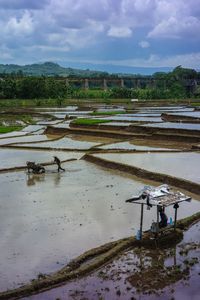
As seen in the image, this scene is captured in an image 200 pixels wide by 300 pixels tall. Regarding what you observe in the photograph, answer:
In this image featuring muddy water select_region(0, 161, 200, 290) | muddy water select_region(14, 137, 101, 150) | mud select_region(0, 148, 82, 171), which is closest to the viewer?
muddy water select_region(0, 161, 200, 290)

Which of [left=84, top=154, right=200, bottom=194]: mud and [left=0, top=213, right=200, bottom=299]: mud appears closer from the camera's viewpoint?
[left=0, top=213, right=200, bottom=299]: mud

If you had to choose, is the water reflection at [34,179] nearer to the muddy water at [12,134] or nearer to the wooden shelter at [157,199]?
the wooden shelter at [157,199]

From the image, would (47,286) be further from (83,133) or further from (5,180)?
(83,133)

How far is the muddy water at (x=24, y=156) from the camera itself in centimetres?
1980

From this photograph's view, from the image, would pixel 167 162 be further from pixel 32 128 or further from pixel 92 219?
pixel 32 128

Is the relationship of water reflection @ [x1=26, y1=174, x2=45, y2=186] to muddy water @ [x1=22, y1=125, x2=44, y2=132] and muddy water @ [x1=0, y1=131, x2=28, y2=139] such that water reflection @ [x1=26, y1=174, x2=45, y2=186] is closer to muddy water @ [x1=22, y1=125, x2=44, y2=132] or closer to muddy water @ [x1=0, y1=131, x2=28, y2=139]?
muddy water @ [x1=0, y1=131, x2=28, y2=139]

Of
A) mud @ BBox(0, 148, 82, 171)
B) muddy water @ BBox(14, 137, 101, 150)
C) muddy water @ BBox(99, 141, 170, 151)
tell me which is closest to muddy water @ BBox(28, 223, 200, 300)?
mud @ BBox(0, 148, 82, 171)

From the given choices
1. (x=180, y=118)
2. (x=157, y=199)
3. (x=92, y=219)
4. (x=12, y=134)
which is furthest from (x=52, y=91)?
(x=157, y=199)

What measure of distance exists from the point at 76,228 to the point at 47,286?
2880 mm

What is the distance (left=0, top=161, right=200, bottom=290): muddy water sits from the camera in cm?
901

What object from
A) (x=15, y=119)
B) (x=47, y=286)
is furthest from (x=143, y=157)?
(x=15, y=119)

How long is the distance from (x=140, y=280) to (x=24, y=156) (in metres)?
14.2

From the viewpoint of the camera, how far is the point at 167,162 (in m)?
18.2

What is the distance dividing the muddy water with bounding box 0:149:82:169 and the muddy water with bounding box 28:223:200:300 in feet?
35.7
